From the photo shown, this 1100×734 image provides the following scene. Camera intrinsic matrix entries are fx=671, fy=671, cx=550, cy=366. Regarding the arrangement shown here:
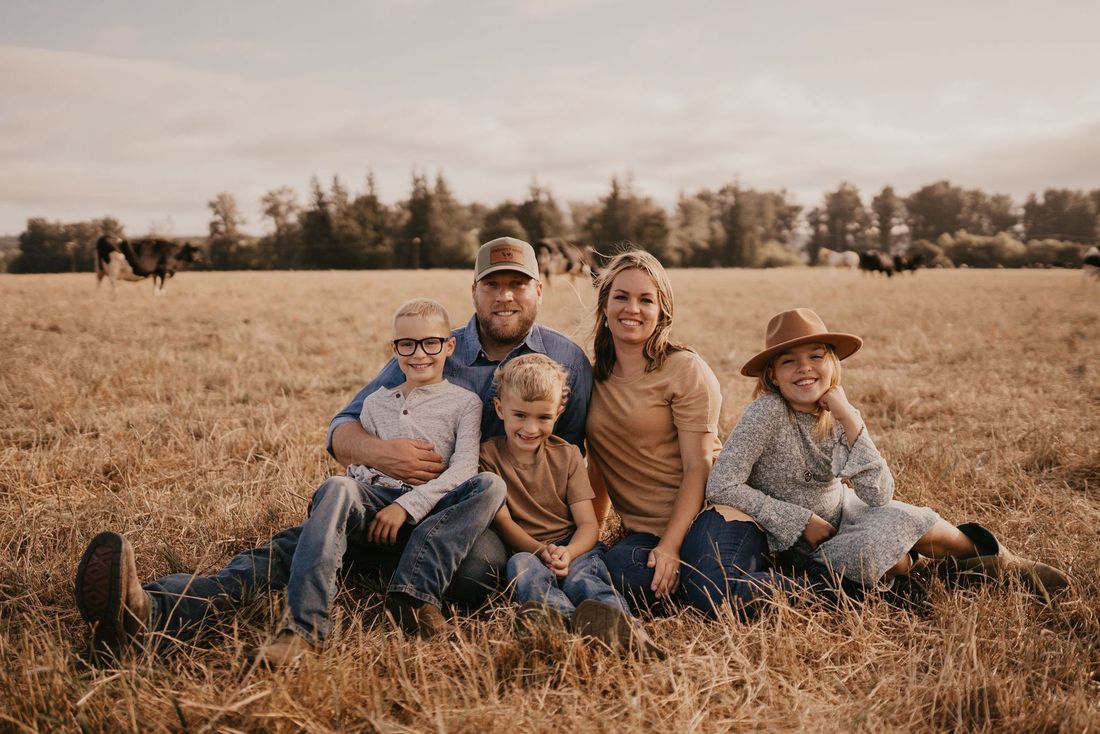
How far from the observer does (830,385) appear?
10.5 ft

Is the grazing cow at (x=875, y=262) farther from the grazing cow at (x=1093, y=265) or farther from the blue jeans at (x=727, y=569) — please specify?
the blue jeans at (x=727, y=569)

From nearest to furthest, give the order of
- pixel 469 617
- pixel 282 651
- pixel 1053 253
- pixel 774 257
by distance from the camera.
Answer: pixel 282 651
pixel 469 617
pixel 1053 253
pixel 774 257

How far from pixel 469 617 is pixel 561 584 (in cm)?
45

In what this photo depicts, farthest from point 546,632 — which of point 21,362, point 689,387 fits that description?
point 21,362

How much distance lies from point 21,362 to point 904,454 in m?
8.88

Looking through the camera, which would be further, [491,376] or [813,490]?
[491,376]

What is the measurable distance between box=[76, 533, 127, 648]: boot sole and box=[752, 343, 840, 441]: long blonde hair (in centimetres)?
275

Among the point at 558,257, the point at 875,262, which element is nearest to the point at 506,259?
the point at 558,257

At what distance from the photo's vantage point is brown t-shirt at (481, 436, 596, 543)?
10.5ft

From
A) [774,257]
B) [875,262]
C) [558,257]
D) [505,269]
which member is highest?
[774,257]

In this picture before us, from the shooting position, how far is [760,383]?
3354 mm

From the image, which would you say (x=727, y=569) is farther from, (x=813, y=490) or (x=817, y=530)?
(x=813, y=490)

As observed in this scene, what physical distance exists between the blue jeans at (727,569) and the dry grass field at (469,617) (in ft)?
0.41

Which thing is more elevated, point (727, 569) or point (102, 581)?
point (102, 581)
